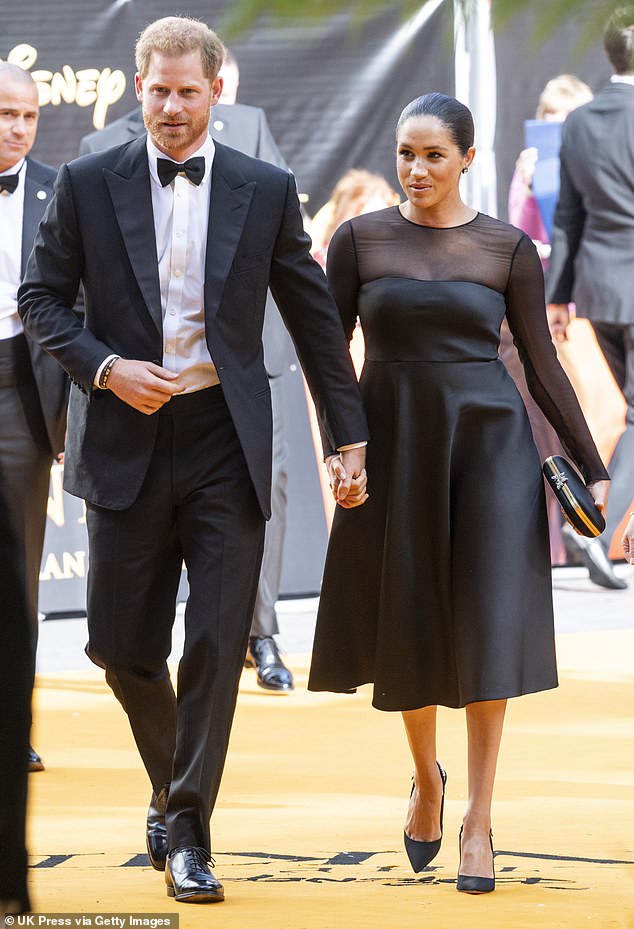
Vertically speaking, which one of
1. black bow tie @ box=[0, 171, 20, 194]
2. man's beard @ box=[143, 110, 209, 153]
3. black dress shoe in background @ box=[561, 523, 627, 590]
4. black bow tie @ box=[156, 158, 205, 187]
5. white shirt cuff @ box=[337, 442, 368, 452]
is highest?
man's beard @ box=[143, 110, 209, 153]

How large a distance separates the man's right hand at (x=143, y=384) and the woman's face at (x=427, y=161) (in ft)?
2.69

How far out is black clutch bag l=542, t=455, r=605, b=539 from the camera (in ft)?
12.2

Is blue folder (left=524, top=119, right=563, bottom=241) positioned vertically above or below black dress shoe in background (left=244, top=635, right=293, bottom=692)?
above

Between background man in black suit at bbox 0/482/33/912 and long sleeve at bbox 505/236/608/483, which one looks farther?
long sleeve at bbox 505/236/608/483

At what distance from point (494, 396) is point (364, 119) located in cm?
430

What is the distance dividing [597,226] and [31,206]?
3827 mm

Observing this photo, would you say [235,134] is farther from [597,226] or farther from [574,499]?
[574,499]

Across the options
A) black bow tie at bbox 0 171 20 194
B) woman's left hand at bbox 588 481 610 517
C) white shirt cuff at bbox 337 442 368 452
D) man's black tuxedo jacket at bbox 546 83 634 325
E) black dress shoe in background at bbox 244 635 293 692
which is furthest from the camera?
man's black tuxedo jacket at bbox 546 83 634 325

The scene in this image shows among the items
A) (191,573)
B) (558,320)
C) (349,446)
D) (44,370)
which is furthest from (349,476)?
(558,320)

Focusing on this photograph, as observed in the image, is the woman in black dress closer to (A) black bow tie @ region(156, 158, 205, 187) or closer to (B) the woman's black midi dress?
(B) the woman's black midi dress

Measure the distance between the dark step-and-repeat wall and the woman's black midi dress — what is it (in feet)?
11.1

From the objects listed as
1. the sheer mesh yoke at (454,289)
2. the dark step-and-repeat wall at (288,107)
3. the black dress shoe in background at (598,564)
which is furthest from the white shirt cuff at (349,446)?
the black dress shoe in background at (598,564)

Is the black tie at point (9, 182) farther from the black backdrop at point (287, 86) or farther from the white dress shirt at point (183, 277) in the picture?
the black backdrop at point (287, 86)

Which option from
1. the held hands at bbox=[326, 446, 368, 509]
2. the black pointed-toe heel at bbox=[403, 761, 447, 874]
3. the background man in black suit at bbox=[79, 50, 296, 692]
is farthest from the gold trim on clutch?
the background man in black suit at bbox=[79, 50, 296, 692]
